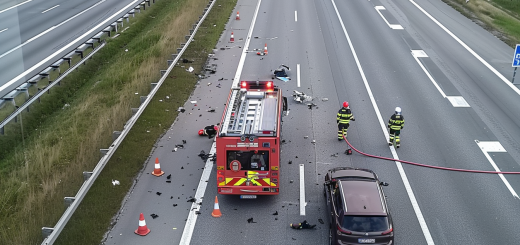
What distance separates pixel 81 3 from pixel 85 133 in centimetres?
2450

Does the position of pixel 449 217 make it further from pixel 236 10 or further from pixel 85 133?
pixel 236 10

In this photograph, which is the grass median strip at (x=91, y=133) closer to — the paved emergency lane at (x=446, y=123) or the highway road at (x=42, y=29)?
the highway road at (x=42, y=29)

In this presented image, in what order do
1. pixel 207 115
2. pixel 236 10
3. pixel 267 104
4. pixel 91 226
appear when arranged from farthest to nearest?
pixel 236 10, pixel 207 115, pixel 267 104, pixel 91 226

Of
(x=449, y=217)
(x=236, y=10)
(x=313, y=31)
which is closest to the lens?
(x=449, y=217)

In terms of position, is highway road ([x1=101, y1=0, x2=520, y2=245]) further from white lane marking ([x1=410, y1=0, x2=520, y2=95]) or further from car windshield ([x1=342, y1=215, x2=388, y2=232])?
car windshield ([x1=342, y1=215, x2=388, y2=232])

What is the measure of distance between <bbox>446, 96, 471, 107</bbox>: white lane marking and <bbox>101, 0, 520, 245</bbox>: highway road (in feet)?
0.14

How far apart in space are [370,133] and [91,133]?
9.65 metres

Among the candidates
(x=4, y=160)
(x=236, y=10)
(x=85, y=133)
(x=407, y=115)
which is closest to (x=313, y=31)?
(x=236, y=10)

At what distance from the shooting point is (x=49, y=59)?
1000 inches

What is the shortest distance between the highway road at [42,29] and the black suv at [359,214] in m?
14.8

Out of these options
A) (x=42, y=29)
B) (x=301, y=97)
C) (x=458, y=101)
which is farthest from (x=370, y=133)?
(x=42, y=29)

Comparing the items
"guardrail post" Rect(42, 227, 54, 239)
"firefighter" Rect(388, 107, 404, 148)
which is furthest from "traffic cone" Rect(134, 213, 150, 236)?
"firefighter" Rect(388, 107, 404, 148)

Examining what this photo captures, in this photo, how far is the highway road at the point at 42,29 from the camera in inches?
958

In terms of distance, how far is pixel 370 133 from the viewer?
61.9 feet
